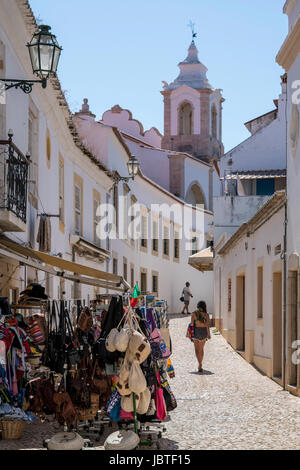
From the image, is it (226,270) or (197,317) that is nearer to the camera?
(197,317)

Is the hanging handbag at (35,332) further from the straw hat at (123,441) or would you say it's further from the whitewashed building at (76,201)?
the straw hat at (123,441)

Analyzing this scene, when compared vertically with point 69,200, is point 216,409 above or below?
below

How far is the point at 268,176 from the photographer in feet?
90.5

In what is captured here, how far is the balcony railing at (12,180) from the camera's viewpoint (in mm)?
11438

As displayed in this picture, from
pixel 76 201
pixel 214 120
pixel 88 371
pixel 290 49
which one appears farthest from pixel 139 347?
pixel 214 120

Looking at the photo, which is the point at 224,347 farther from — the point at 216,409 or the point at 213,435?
the point at 213,435

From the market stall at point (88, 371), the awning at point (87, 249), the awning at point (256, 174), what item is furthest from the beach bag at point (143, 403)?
the awning at point (256, 174)

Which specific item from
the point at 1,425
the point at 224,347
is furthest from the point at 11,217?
the point at 224,347

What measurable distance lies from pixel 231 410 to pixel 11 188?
176 inches

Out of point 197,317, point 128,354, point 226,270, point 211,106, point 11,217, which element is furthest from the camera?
point 211,106

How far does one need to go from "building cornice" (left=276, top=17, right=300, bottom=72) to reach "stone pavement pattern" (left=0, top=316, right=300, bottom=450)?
18.3ft

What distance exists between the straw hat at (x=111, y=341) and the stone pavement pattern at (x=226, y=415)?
1.10 m

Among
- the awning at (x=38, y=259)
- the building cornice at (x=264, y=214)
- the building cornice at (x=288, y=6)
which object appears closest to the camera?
the awning at (x=38, y=259)

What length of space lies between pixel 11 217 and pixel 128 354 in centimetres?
373
